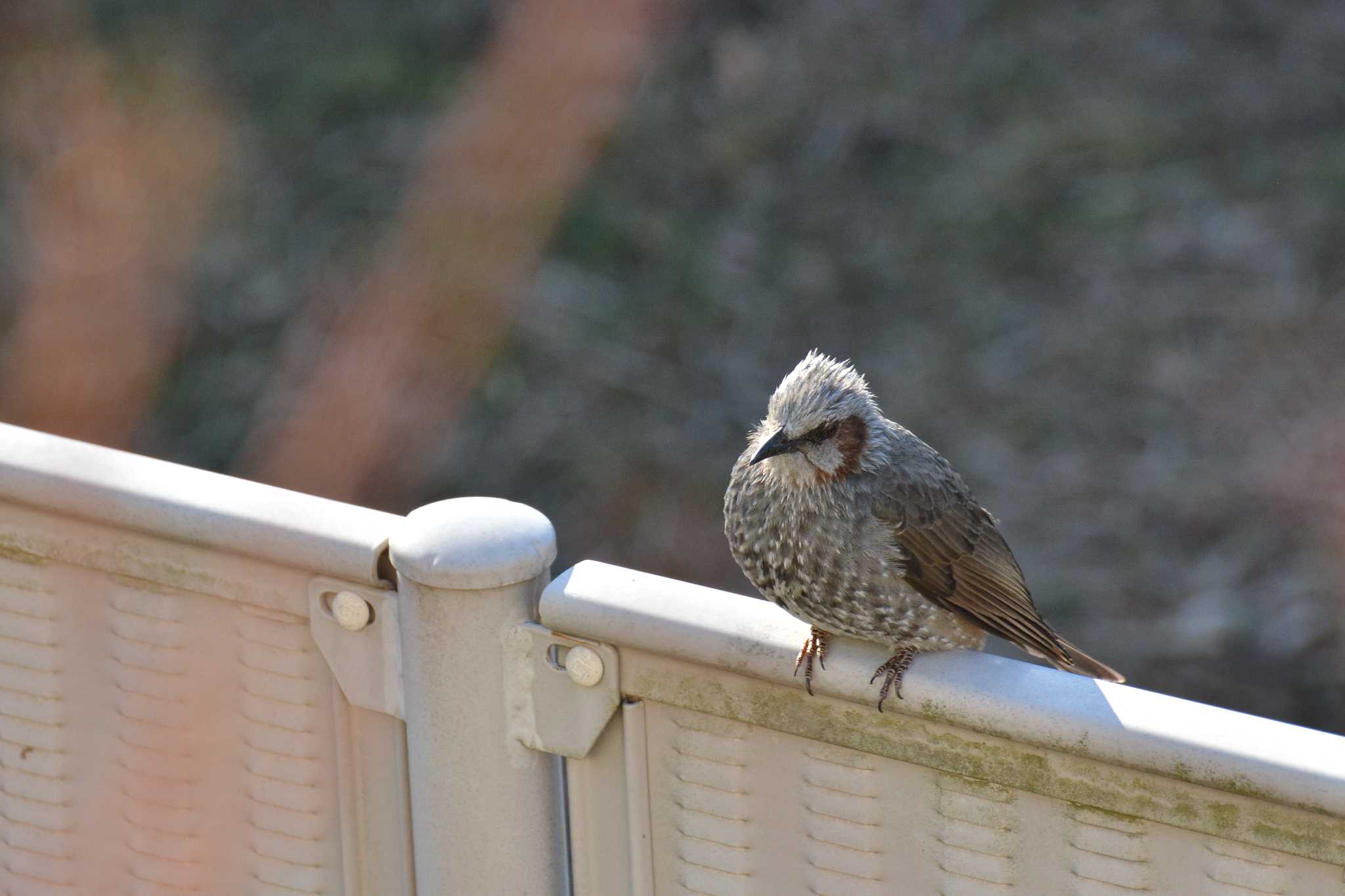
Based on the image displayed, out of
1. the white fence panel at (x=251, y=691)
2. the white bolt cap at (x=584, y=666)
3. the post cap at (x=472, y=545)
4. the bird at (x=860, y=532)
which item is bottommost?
the white fence panel at (x=251, y=691)

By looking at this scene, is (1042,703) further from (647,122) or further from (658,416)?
(647,122)

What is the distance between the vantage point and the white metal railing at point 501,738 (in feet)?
6.97

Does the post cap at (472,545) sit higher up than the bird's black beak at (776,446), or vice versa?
the bird's black beak at (776,446)

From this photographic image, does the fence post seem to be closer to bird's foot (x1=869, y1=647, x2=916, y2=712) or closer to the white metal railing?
the white metal railing

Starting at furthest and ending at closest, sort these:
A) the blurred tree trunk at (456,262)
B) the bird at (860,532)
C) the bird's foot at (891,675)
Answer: the blurred tree trunk at (456,262) → the bird at (860,532) → the bird's foot at (891,675)

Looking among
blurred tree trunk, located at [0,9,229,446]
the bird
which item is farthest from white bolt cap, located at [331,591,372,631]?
blurred tree trunk, located at [0,9,229,446]

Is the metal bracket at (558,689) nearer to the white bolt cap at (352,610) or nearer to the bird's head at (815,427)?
the white bolt cap at (352,610)

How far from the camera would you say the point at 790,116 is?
740 centimetres

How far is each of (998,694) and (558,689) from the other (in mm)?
608

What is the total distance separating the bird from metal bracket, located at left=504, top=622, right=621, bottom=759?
2.47 feet

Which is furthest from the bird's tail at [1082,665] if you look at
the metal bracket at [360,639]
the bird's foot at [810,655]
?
the metal bracket at [360,639]

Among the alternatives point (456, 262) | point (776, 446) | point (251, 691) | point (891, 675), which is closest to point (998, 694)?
point (891, 675)

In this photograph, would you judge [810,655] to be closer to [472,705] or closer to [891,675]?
[891,675]

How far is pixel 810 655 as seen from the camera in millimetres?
2287
